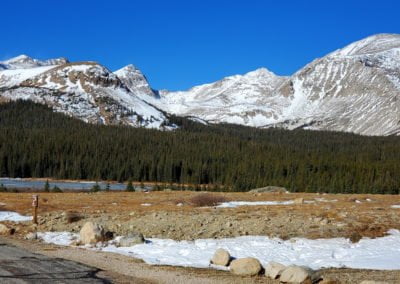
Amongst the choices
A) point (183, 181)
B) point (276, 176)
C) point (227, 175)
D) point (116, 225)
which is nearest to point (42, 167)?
point (183, 181)

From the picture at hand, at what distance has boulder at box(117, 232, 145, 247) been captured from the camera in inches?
1063

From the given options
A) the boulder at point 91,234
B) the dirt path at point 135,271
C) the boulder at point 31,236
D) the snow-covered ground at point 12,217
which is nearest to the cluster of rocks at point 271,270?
the dirt path at point 135,271

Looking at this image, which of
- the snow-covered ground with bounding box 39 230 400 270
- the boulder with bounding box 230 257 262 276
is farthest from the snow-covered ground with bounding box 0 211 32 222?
the boulder with bounding box 230 257 262 276

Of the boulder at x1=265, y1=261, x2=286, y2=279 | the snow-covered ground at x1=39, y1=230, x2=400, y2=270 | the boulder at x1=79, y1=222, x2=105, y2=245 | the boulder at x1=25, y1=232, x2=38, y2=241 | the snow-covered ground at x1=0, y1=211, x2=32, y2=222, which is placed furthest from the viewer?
the snow-covered ground at x1=0, y1=211, x2=32, y2=222

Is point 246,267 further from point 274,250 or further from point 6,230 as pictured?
point 6,230

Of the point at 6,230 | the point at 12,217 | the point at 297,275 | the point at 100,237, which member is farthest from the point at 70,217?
the point at 297,275

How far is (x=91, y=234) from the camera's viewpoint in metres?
28.0

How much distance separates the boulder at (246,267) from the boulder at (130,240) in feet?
24.4

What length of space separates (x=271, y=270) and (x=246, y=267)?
1.06m

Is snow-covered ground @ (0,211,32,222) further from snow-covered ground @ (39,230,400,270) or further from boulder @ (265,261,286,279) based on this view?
boulder @ (265,261,286,279)

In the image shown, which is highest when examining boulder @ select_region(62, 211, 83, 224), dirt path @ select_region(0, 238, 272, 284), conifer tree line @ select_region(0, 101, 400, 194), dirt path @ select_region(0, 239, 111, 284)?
conifer tree line @ select_region(0, 101, 400, 194)

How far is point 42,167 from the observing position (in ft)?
568

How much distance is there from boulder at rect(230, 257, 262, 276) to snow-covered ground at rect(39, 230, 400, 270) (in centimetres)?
183

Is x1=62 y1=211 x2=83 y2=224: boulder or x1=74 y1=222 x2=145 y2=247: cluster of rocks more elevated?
x1=62 y1=211 x2=83 y2=224: boulder
